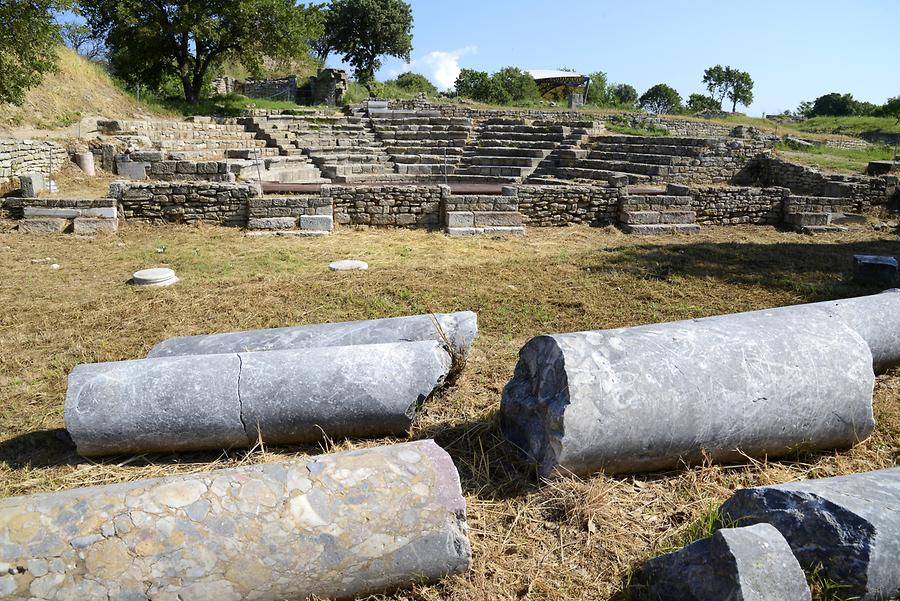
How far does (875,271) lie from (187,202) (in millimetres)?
10924

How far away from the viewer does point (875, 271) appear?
764 cm

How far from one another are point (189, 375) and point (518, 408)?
189cm

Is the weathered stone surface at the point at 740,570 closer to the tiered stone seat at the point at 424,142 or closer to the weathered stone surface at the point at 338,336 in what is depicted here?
the weathered stone surface at the point at 338,336

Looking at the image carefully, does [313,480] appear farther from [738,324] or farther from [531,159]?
[531,159]

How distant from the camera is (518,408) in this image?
3477mm

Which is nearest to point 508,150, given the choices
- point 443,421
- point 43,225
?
point 43,225

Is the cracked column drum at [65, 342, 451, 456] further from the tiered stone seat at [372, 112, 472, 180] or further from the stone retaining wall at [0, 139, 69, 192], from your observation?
the tiered stone seat at [372, 112, 472, 180]

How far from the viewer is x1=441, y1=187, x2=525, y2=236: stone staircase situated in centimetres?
1176

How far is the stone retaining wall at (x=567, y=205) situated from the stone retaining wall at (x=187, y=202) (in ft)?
17.5

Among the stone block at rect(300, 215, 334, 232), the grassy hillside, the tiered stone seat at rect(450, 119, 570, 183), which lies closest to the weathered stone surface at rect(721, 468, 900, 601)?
the stone block at rect(300, 215, 334, 232)

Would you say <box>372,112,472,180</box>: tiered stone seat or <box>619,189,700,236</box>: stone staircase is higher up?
<box>372,112,472,180</box>: tiered stone seat

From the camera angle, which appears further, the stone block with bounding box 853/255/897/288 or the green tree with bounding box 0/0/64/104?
the green tree with bounding box 0/0/64/104

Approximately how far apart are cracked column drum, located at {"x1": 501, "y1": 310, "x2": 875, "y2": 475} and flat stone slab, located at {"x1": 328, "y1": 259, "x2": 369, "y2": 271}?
5311 millimetres

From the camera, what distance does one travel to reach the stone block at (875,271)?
7574 mm
